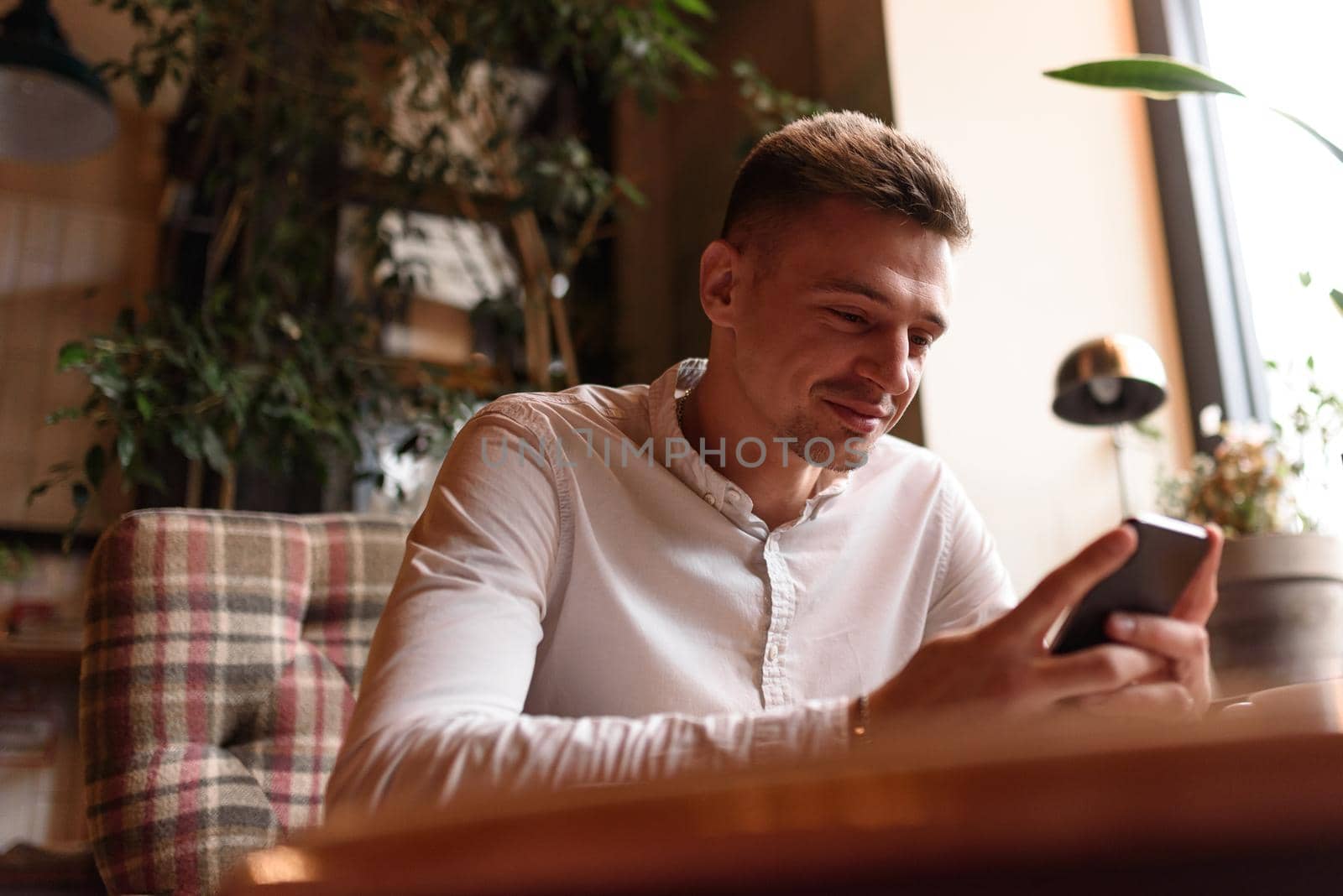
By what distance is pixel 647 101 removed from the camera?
2.79m

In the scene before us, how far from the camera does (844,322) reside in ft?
4.04

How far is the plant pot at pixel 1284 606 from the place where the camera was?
5.84 ft

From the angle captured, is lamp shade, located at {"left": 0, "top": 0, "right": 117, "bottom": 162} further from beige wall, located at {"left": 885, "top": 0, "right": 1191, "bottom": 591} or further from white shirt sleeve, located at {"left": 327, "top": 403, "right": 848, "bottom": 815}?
white shirt sleeve, located at {"left": 327, "top": 403, "right": 848, "bottom": 815}

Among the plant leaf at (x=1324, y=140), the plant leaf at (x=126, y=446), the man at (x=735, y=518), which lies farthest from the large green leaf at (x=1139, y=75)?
the plant leaf at (x=126, y=446)

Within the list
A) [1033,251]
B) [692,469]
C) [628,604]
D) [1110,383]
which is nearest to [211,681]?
[628,604]

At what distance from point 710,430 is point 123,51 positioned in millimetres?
3938

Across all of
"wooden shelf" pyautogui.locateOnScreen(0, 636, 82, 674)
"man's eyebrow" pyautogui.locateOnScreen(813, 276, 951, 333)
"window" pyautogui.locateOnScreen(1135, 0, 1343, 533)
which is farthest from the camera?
"wooden shelf" pyautogui.locateOnScreen(0, 636, 82, 674)

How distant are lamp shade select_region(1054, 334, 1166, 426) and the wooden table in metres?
1.88

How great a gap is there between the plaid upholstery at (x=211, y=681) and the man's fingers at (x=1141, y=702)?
95 cm

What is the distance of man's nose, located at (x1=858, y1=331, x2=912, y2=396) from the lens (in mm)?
1221

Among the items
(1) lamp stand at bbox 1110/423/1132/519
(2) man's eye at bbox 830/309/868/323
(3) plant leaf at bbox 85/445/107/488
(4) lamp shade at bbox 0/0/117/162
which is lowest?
(1) lamp stand at bbox 1110/423/1132/519

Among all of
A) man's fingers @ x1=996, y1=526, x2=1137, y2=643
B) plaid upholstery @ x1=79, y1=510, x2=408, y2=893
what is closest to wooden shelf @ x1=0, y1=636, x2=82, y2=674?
plaid upholstery @ x1=79, y1=510, x2=408, y2=893

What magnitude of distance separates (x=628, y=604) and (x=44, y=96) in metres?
2.70

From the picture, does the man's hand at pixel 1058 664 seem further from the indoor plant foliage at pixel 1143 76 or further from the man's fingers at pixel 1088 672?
the indoor plant foliage at pixel 1143 76
